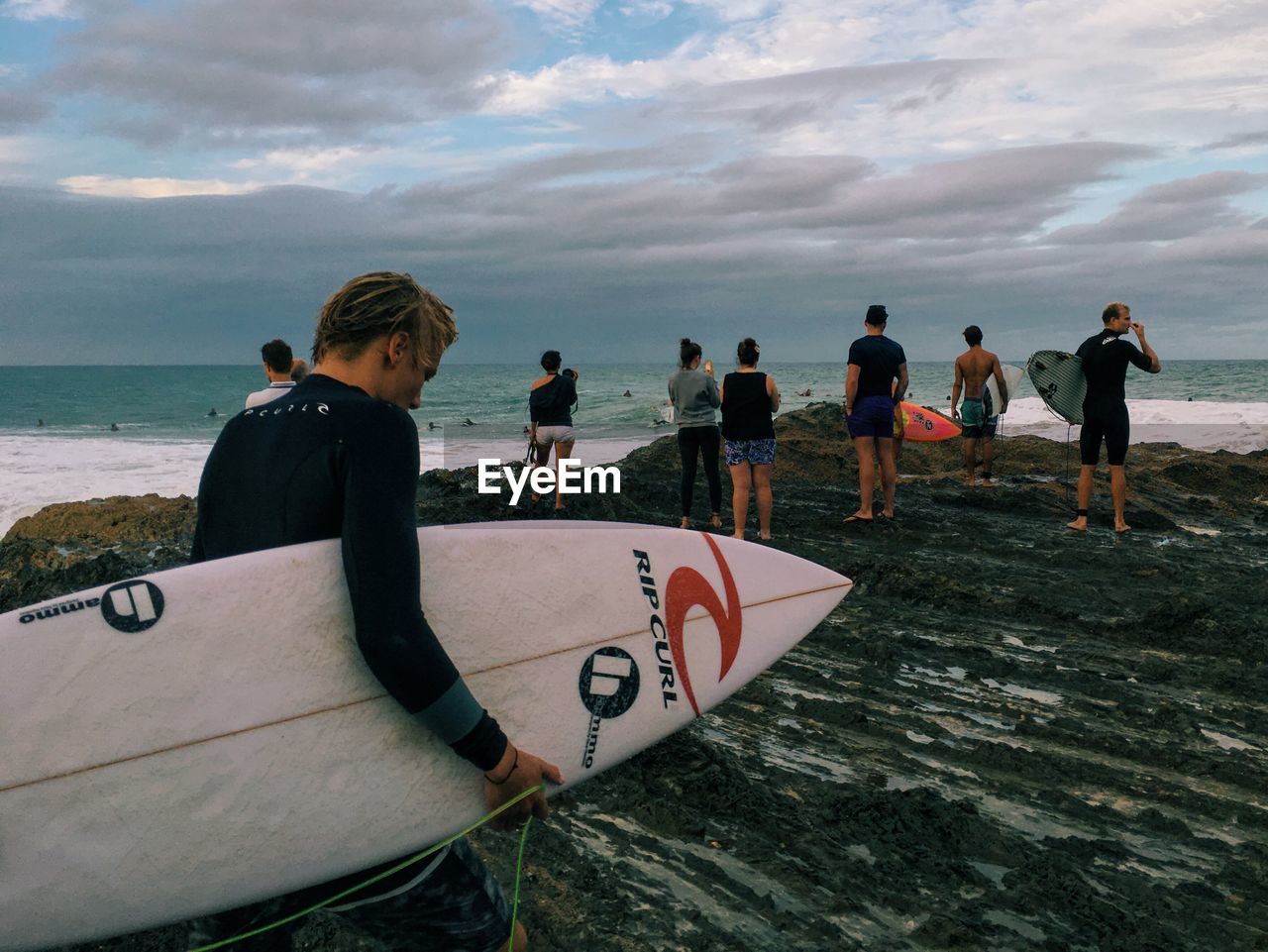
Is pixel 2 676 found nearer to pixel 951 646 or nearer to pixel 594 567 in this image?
pixel 594 567

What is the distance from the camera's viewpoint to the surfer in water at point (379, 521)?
132 cm

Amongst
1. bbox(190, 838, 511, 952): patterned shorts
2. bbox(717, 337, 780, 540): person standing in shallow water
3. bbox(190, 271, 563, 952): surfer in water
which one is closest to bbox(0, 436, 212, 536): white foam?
bbox(717, 337, 780, 540): person standing in shallow water

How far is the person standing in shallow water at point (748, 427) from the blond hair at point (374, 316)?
6.04 meters

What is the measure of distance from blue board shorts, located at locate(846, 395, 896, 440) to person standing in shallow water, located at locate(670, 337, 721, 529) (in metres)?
1.29

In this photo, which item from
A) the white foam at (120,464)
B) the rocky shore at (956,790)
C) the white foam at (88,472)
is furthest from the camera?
the white foam at (120,464)

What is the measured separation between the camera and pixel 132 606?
1.57 metres

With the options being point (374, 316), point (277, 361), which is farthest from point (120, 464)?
point (374, 316)

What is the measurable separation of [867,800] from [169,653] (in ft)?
8.26

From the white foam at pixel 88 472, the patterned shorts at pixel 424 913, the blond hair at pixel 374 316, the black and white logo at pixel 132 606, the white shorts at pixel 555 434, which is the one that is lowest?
the white foam at pixel 88 472

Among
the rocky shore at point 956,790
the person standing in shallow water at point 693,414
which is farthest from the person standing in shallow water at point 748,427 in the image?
the rocky shore at point 956,790

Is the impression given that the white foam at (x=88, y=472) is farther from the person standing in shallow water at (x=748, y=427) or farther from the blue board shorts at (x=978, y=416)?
the blue board shorts at (x=978, y=416)

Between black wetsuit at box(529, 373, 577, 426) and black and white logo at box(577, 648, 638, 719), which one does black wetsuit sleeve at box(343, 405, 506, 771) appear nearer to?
black and white logo at box(577, 648, 638, 719)

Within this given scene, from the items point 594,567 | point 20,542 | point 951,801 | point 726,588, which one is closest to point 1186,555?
point 951,801

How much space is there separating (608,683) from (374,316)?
1.00 m
